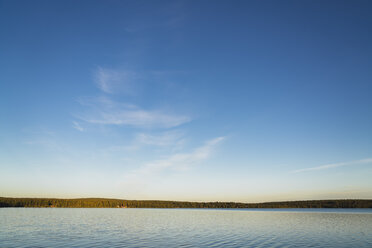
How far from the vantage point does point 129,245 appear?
2992 centimetres

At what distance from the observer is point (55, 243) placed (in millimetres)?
Answer: 30078

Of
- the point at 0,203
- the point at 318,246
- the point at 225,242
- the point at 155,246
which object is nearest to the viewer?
the point at 155,246

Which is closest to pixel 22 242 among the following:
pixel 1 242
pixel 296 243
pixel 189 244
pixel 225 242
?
pixel 1 242

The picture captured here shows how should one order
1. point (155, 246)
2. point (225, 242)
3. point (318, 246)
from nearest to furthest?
point (155, 246) < point (318, 246) < point (225, 242)

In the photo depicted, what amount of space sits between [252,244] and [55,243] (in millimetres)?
24633

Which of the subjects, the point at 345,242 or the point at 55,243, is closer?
the point at 55,243

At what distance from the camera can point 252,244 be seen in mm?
32156

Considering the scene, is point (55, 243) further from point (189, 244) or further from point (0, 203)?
point (0, 203)

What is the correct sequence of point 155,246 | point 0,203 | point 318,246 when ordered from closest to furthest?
point 155,246, point 318,246, point 0,203

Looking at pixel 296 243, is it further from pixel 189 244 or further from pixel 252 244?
pixel 189 244

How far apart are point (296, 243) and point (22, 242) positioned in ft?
115

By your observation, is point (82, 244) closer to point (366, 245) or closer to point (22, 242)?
point (22, 242)

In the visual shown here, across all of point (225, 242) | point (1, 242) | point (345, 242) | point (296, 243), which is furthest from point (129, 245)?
point (345, 242)

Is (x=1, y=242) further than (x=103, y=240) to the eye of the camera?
No
